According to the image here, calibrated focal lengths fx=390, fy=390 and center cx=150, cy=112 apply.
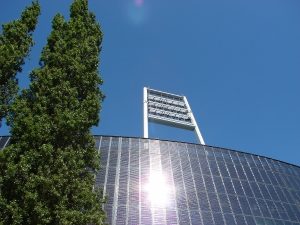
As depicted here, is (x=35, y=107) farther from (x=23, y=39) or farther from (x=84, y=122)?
(x=23, y=39)

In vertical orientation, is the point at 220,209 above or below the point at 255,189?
below

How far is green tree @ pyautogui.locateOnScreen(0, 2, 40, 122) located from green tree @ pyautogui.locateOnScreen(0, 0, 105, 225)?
93 centimetres

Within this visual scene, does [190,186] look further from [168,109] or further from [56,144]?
[168,109]

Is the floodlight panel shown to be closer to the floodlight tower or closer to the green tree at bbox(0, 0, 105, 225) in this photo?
the floodlight tower

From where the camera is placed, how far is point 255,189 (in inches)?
1068

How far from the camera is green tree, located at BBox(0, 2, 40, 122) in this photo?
53.8 ft

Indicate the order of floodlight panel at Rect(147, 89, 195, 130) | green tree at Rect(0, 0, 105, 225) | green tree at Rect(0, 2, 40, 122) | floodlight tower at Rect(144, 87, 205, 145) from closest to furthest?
1. green tree at Rect(0, 0, 105, 225)
2. green tree at Rect(0, 2, 40, 122)
3. floodlight tower at Rect(144, 87, 205, 145)
4. floodlight panel at Rect(147, 89, 195, 130)

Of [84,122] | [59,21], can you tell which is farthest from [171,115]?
[84,122]

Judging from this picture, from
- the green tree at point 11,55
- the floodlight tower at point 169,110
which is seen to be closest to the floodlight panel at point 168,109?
the floodlight tower at point 169,110

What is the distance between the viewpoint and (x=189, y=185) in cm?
Answer: 2514

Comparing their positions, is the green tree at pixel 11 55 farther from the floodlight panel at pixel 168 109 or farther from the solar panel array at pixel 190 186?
the floodlight panel at pixel 168 109

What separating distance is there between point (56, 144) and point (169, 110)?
3286 centimetres

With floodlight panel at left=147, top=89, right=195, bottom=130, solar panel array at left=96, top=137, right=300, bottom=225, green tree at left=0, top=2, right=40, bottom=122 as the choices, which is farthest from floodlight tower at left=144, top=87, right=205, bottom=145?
green tree at left=0, top=2, right=40, bottom=122

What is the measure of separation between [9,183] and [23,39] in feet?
24.8
